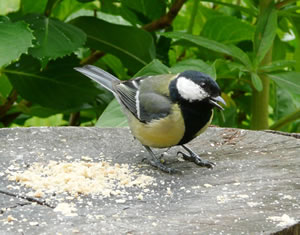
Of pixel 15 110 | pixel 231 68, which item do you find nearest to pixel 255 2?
pixel 231 68

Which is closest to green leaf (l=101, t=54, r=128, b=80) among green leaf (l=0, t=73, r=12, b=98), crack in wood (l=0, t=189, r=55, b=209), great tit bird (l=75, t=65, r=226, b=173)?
green leaf (l=0, t=73, r=12, b=98)

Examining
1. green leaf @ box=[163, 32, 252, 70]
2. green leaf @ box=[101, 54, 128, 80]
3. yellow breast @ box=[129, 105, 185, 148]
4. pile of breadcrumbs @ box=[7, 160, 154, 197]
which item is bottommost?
pile of breadcrumbs @ box=[7, 160, 154, 197]

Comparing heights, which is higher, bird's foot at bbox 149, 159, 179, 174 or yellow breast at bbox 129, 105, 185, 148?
yellow breast at bbox 129, 105, 185, 148

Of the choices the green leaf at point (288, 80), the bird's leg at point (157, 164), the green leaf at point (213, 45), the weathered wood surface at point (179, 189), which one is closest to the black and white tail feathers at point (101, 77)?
the weathered wood surface at point (179, 189)

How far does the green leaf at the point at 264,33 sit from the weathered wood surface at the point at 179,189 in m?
0.45

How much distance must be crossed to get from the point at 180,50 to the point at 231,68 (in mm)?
964

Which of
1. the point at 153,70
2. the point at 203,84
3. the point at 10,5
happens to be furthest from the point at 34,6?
the point at 203,84

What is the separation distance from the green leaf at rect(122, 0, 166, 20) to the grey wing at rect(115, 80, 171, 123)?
34.1 inches

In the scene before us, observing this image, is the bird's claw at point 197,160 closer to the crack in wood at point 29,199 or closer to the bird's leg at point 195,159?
the bird's leg at point 195,159

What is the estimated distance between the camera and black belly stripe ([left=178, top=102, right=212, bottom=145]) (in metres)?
2.37

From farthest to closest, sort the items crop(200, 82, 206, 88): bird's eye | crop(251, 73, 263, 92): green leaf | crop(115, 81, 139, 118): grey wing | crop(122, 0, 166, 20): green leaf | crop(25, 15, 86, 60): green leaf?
crop(122, 0, 166, 20): green leaf → crop(25, 15, 86, 60): green leaf → crop(251, 73, 263, 92): green leaf → crop(115, 81, 139, 118): grey wing → crop(200, 82, 206, 88): bird's eye

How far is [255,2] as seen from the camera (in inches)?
129

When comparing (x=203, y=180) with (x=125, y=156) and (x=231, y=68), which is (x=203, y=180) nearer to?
(x=125, y=156)

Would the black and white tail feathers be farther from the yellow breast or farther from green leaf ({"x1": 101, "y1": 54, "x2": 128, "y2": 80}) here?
green leaf ({"x1": 101, "y1": 54, "x2": 128, "y2": 80})
